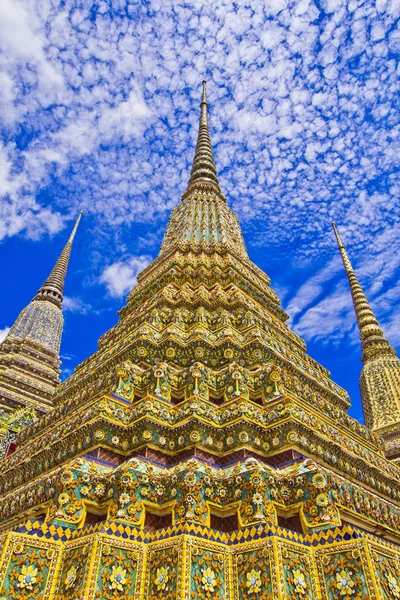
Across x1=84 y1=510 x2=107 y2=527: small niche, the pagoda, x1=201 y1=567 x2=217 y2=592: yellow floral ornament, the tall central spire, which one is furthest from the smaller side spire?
x1=201 y1=567 x2=217 y2=592: yellow floral ornament

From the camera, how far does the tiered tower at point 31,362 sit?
17709mm

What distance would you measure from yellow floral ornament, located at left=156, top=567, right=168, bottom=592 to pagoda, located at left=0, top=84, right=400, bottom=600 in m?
0.02

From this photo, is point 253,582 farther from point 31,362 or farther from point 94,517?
point 31,362

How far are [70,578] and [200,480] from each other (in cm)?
163

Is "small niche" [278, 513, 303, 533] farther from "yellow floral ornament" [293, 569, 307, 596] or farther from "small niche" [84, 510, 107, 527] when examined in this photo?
"small niche" [84, 510, 107, 527]

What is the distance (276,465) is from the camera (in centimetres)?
573

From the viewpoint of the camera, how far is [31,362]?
836 inches

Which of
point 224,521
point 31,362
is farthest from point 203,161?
point 224,521

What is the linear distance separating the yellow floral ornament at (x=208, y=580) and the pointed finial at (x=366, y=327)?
25.4 m

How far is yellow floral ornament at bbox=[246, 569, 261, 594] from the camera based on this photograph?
3967 millimetres

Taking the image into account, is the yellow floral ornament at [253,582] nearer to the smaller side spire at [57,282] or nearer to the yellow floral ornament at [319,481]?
the yellow floral ornament at [319,481]

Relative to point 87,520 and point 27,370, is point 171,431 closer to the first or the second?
point 87,520

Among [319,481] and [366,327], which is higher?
[366,327]

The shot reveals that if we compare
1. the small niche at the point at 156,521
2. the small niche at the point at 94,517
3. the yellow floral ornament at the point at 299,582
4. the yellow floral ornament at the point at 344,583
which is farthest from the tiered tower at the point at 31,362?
the yellow floral ornament at the point at 344,583
